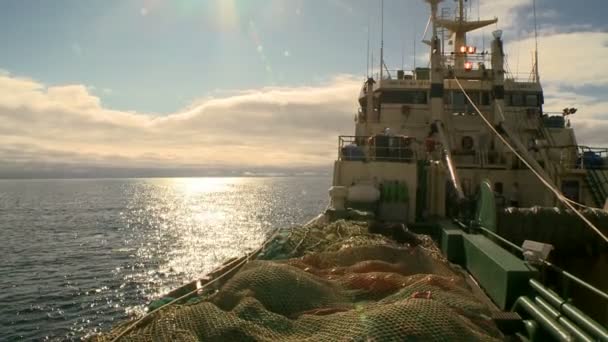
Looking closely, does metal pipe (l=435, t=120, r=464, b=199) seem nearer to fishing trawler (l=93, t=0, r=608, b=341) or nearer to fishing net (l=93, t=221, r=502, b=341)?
fishing trawler (l=93, t=0, r=608, b=341)

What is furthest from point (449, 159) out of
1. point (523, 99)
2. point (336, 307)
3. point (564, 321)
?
point (336, 307)

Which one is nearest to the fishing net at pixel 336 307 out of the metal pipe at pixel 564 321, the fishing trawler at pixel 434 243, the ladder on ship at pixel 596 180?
the fishing trawler at pixel 434 243

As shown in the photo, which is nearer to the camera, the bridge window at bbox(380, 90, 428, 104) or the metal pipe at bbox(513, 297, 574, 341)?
the metal pipe at bbox(513, 297, 574, 341)

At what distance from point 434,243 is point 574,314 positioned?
20.0 ft

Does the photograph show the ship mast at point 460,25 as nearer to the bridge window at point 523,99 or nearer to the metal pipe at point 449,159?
the bridge window at point 523,99

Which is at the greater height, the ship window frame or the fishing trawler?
the ship window frame

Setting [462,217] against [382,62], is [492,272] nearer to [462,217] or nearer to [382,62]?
[462,217]

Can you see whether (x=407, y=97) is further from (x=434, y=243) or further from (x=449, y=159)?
(x=434, y=243)

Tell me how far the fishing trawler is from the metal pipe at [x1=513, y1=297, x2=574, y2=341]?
1.1 inches

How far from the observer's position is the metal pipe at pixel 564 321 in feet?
16.8

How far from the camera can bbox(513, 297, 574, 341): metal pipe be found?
5.46 m

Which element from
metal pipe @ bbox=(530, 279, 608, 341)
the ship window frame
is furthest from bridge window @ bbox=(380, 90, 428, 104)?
metal pipe @ bbox=(530, 279, 608, 341)

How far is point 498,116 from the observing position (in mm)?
21688

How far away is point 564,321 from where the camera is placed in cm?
561
